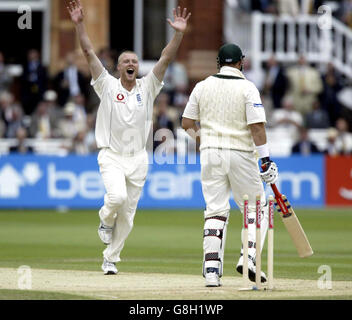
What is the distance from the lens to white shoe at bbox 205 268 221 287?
10602 millimetres

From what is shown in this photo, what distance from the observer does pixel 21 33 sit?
1144 inches

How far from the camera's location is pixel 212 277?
10.6 metres

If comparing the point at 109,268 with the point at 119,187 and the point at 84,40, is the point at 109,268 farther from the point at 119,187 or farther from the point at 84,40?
the point at 84,40

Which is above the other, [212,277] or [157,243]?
[212,277]

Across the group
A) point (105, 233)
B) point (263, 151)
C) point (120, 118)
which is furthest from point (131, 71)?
point (263, 151)

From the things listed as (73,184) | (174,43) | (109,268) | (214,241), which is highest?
Answer: (174,43)

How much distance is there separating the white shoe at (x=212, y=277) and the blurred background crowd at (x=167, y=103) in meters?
12.7

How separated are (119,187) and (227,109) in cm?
166

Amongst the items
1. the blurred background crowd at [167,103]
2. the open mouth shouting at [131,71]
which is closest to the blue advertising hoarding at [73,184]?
the blurred background crowd at [167,103]

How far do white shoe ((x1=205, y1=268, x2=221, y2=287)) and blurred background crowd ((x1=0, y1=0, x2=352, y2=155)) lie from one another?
41.8 feet

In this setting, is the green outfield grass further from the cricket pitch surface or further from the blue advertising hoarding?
the cricket pitch surface

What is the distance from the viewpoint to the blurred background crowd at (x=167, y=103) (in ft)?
80.2
